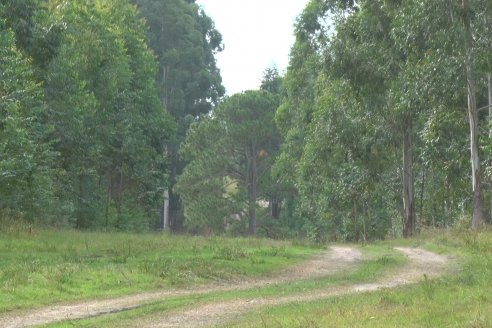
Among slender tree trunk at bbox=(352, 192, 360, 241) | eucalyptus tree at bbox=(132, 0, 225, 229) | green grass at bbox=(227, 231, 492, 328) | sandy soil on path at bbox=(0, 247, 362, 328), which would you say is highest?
eucalyptus tree at bbox=(132, 0, 225, 229)

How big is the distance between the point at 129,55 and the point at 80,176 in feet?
28.3

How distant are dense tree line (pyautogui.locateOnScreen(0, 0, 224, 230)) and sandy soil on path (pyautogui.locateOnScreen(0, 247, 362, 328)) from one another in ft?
35.4

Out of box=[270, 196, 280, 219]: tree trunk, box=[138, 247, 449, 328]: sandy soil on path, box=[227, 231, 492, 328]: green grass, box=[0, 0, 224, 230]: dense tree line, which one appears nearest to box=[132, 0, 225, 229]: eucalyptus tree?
box=[270, 196, 280, 219]: tree trunk

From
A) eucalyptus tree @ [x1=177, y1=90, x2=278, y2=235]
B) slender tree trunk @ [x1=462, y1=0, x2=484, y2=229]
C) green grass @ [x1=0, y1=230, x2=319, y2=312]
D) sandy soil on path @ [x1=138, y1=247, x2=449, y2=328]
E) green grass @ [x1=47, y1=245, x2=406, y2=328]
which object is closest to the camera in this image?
sandy soil on path @ [x1=138, y1=247, x2=449, y2=328]

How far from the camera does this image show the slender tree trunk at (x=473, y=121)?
2559 cm

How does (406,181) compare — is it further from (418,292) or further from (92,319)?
(92,319)

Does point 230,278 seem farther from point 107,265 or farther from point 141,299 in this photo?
point 141,299

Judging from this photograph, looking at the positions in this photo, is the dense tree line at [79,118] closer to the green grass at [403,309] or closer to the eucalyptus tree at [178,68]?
the eucalyptus tree at [178,68]

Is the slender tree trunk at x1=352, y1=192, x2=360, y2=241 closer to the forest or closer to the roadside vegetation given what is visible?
the forest

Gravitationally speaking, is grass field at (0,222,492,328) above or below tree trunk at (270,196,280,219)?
below

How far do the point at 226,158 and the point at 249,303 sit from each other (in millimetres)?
47691

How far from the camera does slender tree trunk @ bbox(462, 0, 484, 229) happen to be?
25594mm

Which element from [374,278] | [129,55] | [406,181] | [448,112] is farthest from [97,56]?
[374,278]

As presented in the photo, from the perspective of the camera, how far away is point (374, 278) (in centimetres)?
1722
